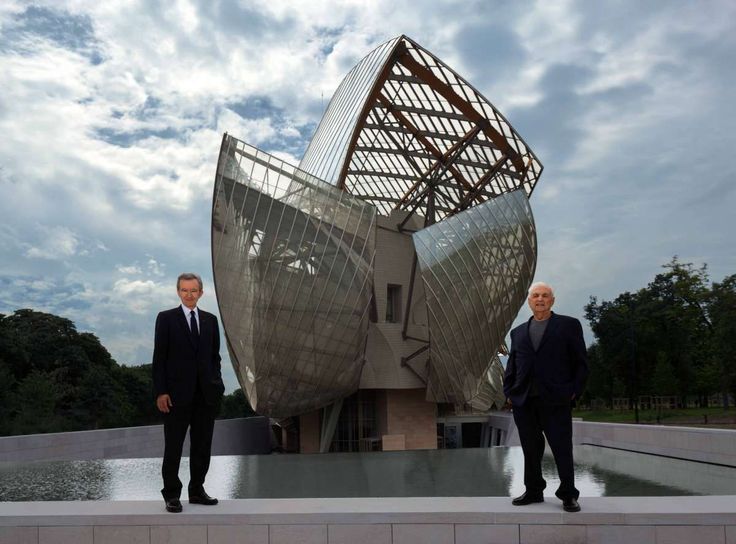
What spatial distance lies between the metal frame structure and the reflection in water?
Result: 382 inches

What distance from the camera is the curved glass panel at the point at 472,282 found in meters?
31.0

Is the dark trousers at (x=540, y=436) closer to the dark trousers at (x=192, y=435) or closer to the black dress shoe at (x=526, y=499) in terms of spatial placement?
the black dress shoe at (x=526, y=499)

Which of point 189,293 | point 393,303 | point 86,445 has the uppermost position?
point 393,303

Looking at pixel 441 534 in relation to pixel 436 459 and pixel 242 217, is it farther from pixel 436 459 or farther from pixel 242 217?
pixel 242 217


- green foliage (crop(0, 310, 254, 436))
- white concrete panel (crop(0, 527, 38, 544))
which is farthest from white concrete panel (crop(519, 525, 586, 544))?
green foliage (crop(0, 310, 254, 436))

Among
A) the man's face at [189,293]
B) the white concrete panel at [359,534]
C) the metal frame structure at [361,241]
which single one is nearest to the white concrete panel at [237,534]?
the white concrete panel at [359,534]

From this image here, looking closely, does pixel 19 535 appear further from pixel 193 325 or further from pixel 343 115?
pixel 343 115

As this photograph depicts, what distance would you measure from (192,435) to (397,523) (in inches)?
93.7

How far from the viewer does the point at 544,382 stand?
6262 millimetres

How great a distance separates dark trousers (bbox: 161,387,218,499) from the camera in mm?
6609

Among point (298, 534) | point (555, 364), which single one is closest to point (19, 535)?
point (298, 534)

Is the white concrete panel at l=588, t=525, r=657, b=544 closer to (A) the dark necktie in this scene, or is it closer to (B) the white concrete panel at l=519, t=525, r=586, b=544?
(B) the white concrete panel at l=519, t=525, r=586, b=544

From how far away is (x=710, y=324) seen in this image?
2441 inches

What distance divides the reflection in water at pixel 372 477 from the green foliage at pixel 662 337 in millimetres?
45841
